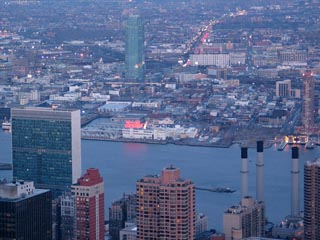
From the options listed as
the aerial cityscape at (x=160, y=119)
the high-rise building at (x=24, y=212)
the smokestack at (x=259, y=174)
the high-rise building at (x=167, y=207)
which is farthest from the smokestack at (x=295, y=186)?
the high-rise building at (x=24, y=212)

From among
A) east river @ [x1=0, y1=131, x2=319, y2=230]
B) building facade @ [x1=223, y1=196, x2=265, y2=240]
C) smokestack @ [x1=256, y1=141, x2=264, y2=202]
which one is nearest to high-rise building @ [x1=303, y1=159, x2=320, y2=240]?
building facade @ [x1=223, y1=196, x2=265, y2=240]

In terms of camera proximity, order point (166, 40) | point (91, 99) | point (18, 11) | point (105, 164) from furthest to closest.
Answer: point (18, 11) < point (166, 40) < point (91, 99) < point (105, 164)

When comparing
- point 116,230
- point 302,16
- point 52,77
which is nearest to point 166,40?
point 302,16

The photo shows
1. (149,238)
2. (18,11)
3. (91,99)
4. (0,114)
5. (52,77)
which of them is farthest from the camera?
(18,11)

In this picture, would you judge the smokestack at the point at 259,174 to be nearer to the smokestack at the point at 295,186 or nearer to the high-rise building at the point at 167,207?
the smokestack at the point at 295,186

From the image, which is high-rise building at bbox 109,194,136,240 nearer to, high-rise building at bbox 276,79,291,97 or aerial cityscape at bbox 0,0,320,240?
aerial cityscape at bbox 0,0,320,240

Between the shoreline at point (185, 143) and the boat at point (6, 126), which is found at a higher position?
the boat at point (6, 126)

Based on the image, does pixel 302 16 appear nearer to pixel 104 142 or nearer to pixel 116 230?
pixel 104 142
